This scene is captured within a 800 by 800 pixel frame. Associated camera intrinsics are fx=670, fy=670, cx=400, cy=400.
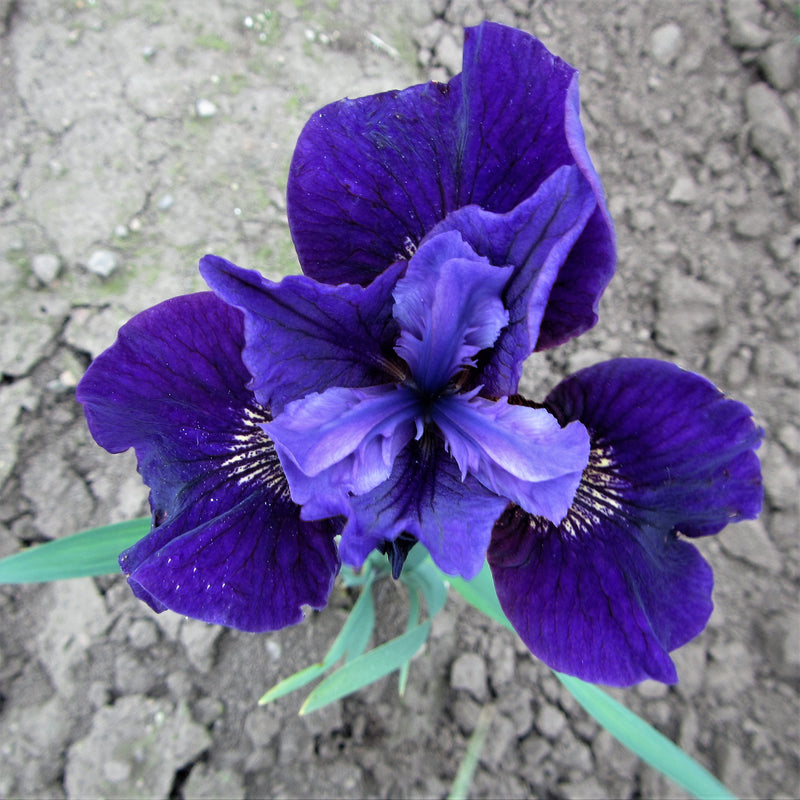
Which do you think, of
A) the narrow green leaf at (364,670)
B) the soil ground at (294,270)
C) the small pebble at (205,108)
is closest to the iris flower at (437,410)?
the narrow green leaf at (364,670)

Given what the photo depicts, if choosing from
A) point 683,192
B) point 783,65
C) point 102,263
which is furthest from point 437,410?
point 783,65

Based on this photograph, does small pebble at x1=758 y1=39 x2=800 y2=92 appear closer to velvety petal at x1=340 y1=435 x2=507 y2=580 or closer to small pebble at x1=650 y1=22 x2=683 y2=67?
small pebble at x1=650 y1=22 x2=683 y2=67

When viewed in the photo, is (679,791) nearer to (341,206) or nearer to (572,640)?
(572,640)

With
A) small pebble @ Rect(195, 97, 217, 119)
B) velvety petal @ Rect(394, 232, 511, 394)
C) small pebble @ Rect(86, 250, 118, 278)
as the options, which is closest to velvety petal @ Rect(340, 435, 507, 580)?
velvety petal @ Rect(394, 232, 511, 394)


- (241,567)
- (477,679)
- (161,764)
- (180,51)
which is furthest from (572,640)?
(180,51)

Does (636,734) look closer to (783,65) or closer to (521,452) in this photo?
(521,452)

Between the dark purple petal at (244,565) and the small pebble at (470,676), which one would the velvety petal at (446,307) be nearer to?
the dark purple petal at (244,565)

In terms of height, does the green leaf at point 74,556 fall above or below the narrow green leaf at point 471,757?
above
